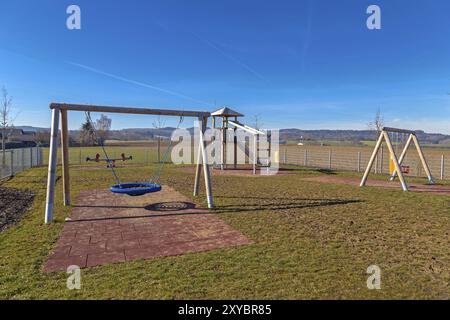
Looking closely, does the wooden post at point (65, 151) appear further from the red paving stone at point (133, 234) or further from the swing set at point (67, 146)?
the red paving stone at point (133, 234)

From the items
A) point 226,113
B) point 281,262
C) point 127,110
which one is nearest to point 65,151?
point 127,110

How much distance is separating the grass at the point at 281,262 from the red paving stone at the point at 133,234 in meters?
0.23

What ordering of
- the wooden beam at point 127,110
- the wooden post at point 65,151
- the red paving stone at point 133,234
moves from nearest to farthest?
the red paving stone at point 133,234
the wooden beam at point 127,110
the wooden post at point 65,151

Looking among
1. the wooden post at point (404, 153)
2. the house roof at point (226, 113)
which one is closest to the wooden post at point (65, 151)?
the house roof at point (226, 113)

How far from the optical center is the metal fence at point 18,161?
46.4 feet

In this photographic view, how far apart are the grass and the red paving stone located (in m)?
0.23

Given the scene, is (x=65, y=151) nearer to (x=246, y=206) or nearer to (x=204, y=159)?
(x=204, y=159)

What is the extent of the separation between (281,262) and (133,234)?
2.76 m

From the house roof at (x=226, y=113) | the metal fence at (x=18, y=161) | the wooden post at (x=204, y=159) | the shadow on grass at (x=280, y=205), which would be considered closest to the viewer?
the shadow on grass at (x=280, y=205)

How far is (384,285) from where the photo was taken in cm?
339

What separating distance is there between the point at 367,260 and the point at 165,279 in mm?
2763

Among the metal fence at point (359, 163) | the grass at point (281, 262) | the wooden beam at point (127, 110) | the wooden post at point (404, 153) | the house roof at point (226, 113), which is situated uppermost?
the house roof at point (226, 113)

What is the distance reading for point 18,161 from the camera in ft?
57.2
